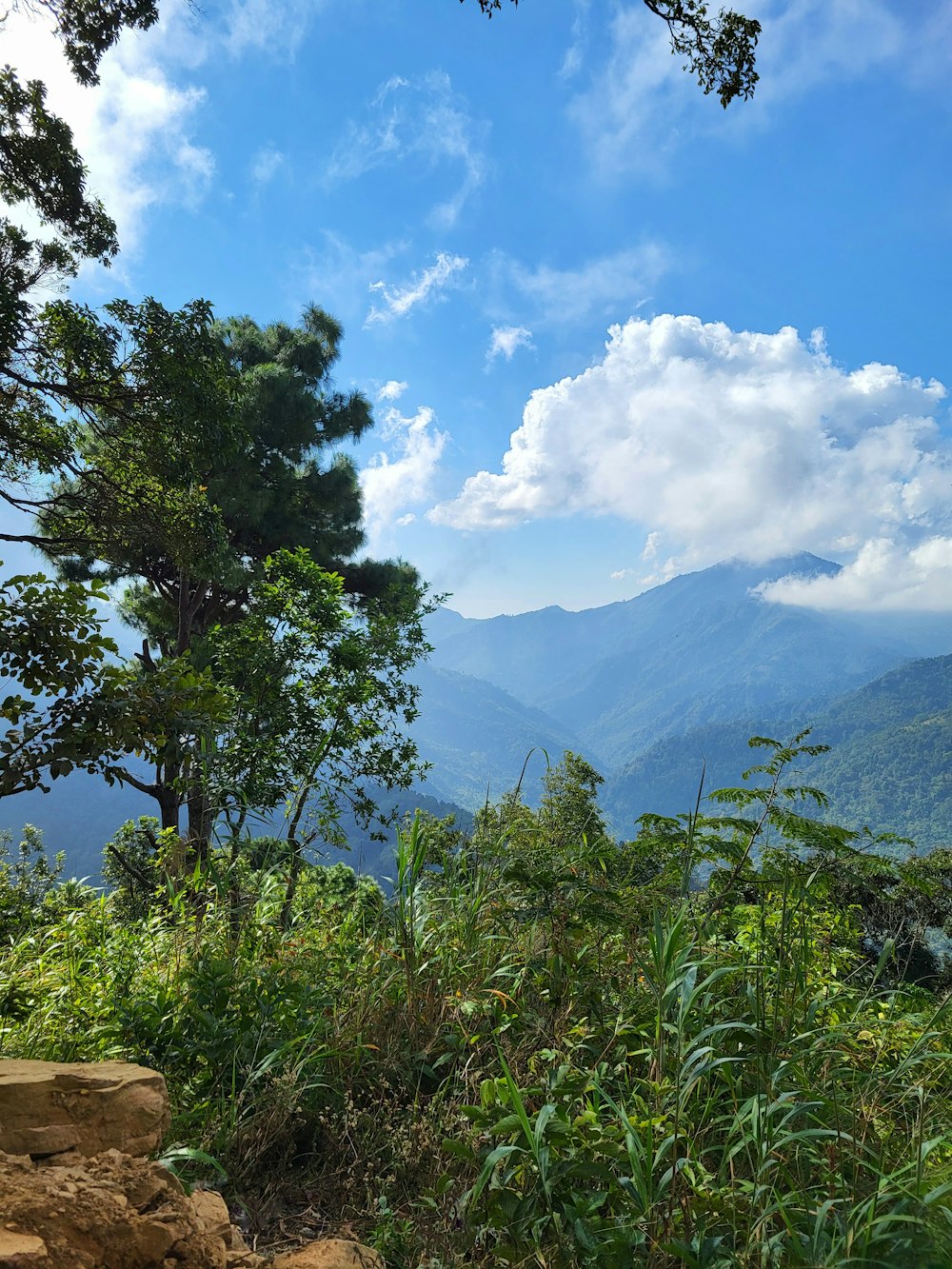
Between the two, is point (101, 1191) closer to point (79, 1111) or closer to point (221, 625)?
point (79, 1111)

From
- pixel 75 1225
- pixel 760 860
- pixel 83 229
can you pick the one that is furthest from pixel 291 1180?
pixel 83 229

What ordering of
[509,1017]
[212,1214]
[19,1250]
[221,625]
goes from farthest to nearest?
[221,625] → [509,1017] → [212,1214] → [19,1250]

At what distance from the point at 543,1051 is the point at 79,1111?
1.32 metres

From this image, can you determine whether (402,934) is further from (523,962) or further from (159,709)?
(159,709)

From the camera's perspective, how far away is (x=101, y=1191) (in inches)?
62.8

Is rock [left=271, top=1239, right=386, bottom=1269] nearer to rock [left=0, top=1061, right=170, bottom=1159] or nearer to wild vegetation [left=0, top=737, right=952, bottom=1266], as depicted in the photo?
wild vegetation [left=0, top=737, right=952, bottom=1266]

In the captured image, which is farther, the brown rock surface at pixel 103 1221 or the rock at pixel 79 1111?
the rock at pixel 79 1111

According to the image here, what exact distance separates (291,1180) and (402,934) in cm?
85

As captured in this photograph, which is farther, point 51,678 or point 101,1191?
point 51,678

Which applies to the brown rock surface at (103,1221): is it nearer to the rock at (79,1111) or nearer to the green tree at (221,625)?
the rock at (79,1111)

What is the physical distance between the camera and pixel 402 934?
2.80 m

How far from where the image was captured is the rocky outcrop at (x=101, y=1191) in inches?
58.4

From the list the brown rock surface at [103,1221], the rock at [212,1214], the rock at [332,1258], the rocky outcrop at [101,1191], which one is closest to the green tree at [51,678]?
the rocky outcrop at [101,1191]

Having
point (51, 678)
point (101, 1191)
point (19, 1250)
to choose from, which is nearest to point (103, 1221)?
point (101, 1191)
